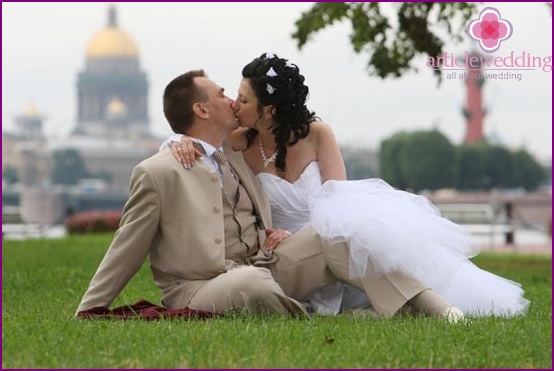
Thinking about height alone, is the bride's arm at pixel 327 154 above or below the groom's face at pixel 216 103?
below

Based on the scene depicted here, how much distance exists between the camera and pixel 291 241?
4508 millimetres

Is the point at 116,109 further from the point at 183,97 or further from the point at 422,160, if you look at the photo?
the point at 183,97

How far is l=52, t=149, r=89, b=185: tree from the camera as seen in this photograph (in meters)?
87.3

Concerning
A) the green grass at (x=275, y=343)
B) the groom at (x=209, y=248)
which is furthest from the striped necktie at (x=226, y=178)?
the green grass at (x=275, y=343)

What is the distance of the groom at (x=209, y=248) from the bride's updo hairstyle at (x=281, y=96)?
15 cm

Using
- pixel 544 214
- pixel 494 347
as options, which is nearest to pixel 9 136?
pixel 544 214

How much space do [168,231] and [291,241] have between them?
456mm

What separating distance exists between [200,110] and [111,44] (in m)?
113

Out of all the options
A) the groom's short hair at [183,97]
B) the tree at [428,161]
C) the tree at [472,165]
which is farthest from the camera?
the tree at [472,165]

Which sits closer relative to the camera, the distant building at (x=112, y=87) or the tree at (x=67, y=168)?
the tree at (x=67, y=168)

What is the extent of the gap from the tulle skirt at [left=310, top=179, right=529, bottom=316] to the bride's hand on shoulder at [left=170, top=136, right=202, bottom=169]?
474mm

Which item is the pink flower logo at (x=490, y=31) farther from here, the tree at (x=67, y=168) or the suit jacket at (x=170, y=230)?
the tree at (x=67, y=168)

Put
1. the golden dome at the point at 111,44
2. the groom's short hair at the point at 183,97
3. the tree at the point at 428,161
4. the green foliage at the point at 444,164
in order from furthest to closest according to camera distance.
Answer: the golden dome at the point at 111,44, the green foliage at the point at 444,164, the tree at the point at 428,161, the groom's short hair at the point at 183,97

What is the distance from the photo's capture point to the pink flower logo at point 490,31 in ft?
18.5
